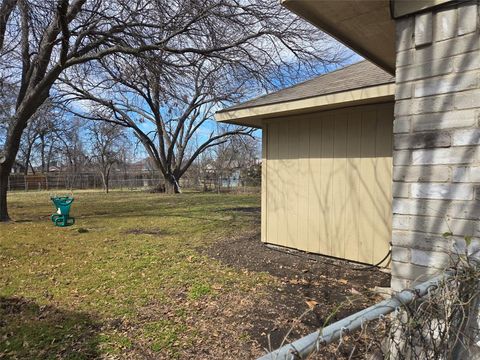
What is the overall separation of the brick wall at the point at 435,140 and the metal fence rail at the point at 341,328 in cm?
52

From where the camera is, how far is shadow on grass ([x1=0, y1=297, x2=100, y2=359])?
8.86 ft

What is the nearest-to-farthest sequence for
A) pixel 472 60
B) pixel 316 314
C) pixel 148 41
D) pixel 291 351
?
pixel 291 351
pixel 472 60
pixel 316 314
pixel 148 41

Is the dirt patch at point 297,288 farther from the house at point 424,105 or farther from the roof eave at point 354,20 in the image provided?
the roof eave at point 354,20

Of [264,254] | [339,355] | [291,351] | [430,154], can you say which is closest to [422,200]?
[430,154]

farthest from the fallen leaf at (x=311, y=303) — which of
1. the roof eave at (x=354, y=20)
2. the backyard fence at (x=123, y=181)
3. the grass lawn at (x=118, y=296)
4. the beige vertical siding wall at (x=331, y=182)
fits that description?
the backyard fence at (x=123, y=181)

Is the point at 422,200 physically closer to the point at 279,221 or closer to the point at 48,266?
the point at 279,221

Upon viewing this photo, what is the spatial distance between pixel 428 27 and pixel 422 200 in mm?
1010

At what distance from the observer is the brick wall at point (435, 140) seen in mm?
1833

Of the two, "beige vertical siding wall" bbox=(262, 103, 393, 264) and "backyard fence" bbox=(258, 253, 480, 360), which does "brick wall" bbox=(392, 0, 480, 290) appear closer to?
"backyard fence" bbox=(258, 253, 480, 360)

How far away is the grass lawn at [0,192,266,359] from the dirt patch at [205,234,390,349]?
21 cm

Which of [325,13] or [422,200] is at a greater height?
[325,13]

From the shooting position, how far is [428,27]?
199 cm

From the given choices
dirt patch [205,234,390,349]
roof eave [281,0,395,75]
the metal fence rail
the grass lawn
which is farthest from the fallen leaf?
roof eave [281,0,395,75]

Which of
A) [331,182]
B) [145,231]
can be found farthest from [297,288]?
[145,231]
